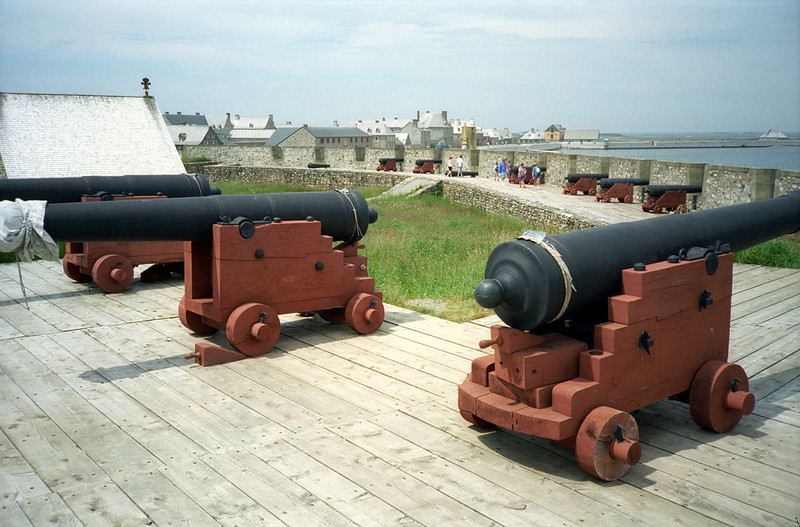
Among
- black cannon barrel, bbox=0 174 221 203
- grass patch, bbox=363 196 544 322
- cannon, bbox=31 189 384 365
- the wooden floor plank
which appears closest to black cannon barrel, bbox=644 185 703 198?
grass patch, bbox=363 196 544 322

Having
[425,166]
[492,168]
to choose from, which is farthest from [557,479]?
[425,166]

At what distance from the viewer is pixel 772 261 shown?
8.66 m

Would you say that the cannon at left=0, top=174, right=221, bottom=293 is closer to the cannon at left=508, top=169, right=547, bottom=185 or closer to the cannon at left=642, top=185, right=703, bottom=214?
the cannon at left=642, top=185, right=703, bottom=214

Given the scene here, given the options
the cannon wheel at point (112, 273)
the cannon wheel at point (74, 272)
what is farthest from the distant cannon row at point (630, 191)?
the cannon wheel at point (74, 272)

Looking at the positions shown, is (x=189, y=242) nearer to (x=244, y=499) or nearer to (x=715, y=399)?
(x=244, y=499)

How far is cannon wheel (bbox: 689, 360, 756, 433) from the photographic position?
3736 mm

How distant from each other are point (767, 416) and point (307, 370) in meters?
2.89

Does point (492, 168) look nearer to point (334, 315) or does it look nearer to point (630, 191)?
point (630, 191)

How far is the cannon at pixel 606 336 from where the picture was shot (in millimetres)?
3209

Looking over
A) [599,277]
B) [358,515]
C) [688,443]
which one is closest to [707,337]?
[688,443]

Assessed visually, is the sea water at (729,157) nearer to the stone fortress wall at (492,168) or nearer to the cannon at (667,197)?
the stone fortress wall at (492,168)

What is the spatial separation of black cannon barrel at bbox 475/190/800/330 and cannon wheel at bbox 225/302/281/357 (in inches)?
88.2

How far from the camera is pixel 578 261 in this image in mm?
3314

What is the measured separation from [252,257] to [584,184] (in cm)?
1657
